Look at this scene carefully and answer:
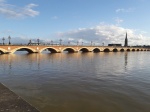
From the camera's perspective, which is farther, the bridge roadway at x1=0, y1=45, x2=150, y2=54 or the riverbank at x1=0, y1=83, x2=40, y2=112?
the bridge roadway at x1=0, y1=45, x2=150, y2=54

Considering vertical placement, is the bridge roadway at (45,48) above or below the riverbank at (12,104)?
above

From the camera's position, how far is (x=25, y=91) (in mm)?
15688

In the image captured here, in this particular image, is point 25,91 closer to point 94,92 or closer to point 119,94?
point 94,92

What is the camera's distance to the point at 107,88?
16969 millimetres

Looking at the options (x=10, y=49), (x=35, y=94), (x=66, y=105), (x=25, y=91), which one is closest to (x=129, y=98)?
(x=66, y=105)

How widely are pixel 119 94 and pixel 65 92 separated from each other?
4.45m

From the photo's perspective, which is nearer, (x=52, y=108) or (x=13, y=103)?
(x=13, y=103)

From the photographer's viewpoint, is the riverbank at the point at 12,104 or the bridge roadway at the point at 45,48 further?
the bridge roadway at the point at 45,48

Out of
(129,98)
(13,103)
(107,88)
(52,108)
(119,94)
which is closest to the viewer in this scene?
(13,103)

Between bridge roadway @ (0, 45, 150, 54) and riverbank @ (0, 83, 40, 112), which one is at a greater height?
bridge roadway @ (0, 45, 150, 54)

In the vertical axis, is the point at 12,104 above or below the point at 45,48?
below

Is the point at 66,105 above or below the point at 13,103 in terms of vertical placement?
below

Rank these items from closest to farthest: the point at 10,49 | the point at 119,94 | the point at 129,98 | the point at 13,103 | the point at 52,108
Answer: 1. the point at 13,103
2. the point at 52,108
3. the point at 129,98
4. the point at 119,94
5. the point at 10,49

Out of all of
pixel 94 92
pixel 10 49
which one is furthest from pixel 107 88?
pixel 10 49
